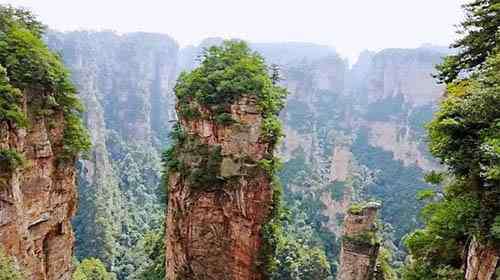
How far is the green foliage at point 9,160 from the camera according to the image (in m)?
15.4

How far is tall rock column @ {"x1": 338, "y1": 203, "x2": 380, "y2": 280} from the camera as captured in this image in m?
20.1

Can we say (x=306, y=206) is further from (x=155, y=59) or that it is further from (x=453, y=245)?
(x=155, y=59)

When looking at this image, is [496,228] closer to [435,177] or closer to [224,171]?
[435,177]

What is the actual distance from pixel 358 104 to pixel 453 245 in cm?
10431

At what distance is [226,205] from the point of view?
21.2 m

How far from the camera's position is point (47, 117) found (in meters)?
19.3

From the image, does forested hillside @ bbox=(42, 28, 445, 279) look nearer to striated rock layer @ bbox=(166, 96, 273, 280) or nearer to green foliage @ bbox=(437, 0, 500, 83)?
striated rock layer @ bbox=(166, 96, 273, 280)

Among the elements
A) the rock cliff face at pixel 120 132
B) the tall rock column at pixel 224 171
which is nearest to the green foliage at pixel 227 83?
the tall rock column at pixel 224 171

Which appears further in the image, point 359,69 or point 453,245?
point 359,69

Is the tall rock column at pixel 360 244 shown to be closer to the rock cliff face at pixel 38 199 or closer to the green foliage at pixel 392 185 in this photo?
the rock cliff face at pixel 38 199

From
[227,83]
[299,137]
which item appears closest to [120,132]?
[299,137]

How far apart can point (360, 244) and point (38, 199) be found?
40.7ft

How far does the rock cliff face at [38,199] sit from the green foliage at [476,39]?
44.7 feet

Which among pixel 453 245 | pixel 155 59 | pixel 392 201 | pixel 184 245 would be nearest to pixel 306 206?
pixel 392 201
